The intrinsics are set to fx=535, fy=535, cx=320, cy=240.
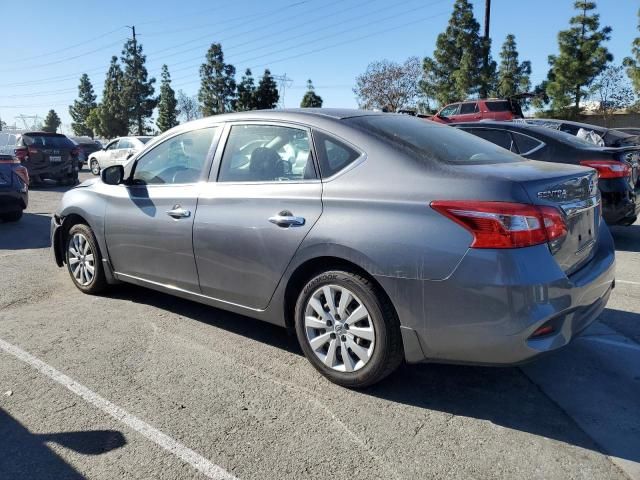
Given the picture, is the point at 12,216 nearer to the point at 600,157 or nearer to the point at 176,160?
the point at 176,160

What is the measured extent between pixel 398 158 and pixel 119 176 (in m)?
2.66

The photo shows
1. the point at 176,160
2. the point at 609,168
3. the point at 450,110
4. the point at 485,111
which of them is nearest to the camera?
the point at 176,160

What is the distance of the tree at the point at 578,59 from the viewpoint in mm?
29984

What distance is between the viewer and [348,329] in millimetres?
3158

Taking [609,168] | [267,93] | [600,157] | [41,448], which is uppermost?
[267,93]

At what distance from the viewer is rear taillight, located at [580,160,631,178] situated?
20.9 feet

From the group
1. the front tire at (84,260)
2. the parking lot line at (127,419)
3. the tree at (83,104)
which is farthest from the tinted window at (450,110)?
the tree at (83,104)

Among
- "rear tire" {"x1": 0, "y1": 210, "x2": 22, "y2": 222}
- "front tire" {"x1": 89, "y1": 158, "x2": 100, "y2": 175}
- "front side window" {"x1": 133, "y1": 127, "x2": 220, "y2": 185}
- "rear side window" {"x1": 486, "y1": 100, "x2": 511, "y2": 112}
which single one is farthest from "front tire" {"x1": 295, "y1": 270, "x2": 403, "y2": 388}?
"rear side window" {"x1": 486, "y1": 100, "x2": 511, "y2": 112}

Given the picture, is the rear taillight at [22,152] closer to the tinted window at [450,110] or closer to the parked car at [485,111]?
the parked car at [485,111]

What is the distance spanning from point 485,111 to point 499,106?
66 cm

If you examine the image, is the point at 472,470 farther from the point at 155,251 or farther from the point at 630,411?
the point at 155,251

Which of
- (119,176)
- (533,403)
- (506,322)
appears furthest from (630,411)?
(119,176)

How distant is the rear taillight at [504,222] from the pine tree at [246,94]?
144ft

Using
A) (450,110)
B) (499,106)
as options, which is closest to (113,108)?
(450,110)
